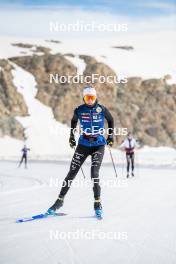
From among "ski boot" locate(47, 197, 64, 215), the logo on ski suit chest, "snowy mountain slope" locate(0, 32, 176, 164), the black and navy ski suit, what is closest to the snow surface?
"ski boot" locate(47, 197, 64, 215)

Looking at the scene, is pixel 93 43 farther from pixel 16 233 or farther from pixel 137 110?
pixel 16 233

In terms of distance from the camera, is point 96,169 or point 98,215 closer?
point 98,215

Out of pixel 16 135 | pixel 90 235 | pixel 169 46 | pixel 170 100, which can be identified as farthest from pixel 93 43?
pixel 90 235

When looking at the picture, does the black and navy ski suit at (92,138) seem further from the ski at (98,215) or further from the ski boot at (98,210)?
the ski at (98,215)

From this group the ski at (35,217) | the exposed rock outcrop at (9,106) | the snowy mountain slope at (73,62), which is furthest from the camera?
the exposed rock outcrop at (9,106)

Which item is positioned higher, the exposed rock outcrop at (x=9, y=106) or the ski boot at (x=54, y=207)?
the exposed rock outcrop at (x=9, y=106)

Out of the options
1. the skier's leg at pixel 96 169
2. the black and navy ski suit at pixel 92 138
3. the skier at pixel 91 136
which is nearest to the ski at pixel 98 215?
the skier at pixel 91 136

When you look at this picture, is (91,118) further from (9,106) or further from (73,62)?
(73,62)

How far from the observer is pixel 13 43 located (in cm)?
8919

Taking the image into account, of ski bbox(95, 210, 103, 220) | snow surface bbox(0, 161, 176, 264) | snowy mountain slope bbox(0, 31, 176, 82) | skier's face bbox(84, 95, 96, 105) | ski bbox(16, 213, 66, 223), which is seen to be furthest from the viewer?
snowy mountain slope bbox(0, 31, 176, 82)

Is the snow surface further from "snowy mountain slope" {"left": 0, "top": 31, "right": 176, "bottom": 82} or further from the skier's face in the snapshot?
"snowy mountain slope" {"left": 0, "top": 31, "right": 176, "bottom": 82}

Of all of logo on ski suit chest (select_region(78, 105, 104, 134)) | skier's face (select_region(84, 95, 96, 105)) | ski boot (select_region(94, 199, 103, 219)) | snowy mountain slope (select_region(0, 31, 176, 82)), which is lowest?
ski boot (select_region(94, 199, 103, 219))

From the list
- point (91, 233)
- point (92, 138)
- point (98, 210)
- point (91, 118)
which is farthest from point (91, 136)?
point (91, 233)

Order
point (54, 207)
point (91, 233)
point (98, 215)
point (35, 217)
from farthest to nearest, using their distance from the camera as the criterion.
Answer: point (54, 207)
point (98, 215)
point (35, 217)
point (91, 233)
